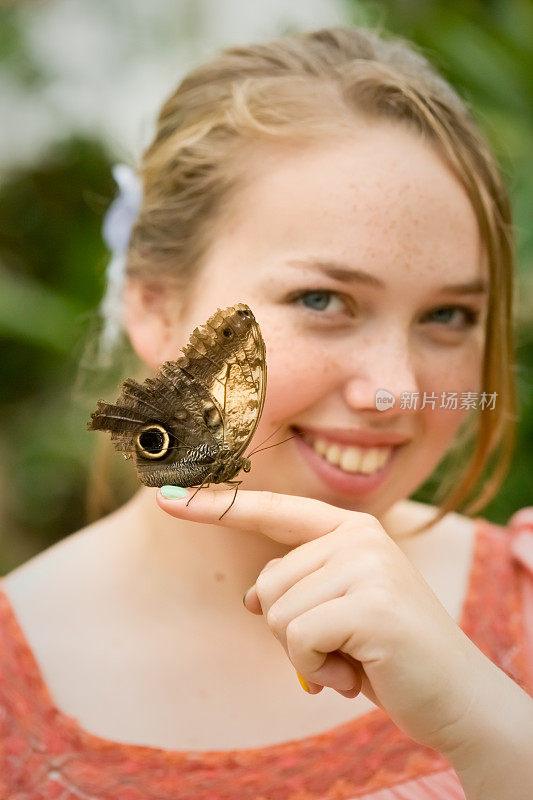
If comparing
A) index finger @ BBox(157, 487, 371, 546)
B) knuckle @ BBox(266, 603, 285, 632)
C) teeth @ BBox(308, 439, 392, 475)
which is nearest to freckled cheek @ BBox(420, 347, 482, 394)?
teeth @ BBox(308, 439, 392, 475)

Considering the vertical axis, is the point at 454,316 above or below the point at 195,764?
above

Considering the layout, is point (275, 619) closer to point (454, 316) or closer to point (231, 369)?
point (231, 369)

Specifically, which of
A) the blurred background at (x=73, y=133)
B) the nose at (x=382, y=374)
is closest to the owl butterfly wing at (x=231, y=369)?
the nose at (x=382, y=374)

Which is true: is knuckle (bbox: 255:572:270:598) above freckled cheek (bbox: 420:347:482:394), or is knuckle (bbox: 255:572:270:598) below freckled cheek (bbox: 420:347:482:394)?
below

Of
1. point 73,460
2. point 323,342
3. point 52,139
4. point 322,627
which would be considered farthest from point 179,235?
point 52,139

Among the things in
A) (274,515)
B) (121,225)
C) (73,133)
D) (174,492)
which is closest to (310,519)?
(274,515)

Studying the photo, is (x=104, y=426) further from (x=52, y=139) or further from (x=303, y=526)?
(x=52, y=139)

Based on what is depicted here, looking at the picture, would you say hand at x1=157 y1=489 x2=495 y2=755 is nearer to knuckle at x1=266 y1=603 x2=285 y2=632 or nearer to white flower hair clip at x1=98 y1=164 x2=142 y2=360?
knuckle at x1=266 y1=603 x2=285 y2=632
